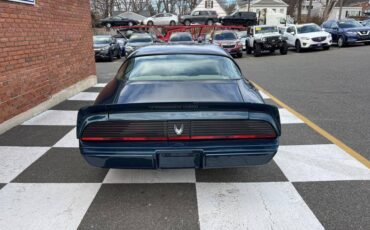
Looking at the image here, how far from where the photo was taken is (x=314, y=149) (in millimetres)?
4484

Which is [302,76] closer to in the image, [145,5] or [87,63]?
[87,63]

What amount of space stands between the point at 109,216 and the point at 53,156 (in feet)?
5.81

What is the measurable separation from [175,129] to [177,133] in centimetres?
4

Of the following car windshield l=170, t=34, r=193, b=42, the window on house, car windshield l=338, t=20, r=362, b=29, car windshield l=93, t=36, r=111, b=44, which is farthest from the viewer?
the window on house

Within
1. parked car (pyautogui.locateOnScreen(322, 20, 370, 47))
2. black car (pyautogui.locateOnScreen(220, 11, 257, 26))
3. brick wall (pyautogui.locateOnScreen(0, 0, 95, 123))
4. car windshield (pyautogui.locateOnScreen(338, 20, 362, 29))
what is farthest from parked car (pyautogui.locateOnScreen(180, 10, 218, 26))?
brick wall (pyautogui.locateOnScreen(0, 0, 95, 123))

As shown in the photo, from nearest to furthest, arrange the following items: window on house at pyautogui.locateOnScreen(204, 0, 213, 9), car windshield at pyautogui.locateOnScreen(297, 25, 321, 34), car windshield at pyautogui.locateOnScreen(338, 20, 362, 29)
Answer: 1. car windshield at pyautogui.locateOnScreen(297, 25, 321, 34)
2. car windshield at pyautogui.locateOnScreen(338, 20, 362, 29)
3. window on house at pyautogui.locateOnScreen(204, 0, 213, 9)

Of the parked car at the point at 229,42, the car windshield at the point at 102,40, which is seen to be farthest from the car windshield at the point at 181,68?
the car windshield at the point at 102,40

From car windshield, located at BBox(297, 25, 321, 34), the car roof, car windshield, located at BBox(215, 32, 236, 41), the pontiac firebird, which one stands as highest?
car windshield, located at BBox(297, 25, 321, 34)

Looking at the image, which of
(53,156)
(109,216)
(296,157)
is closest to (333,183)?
(296,157)

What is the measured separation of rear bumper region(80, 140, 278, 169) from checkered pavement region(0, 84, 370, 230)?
426 millimetres

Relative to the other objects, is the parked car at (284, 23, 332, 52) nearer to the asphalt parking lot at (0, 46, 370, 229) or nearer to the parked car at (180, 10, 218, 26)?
the parked car at (180, 10, 218, 26)

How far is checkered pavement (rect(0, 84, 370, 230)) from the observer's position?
9.37 feet

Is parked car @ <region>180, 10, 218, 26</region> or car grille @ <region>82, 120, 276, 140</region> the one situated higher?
parked car @ <region>180, 10, 218, 26</region>

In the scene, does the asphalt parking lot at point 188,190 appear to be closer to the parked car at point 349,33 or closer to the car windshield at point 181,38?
the car windshield at point 181,38
